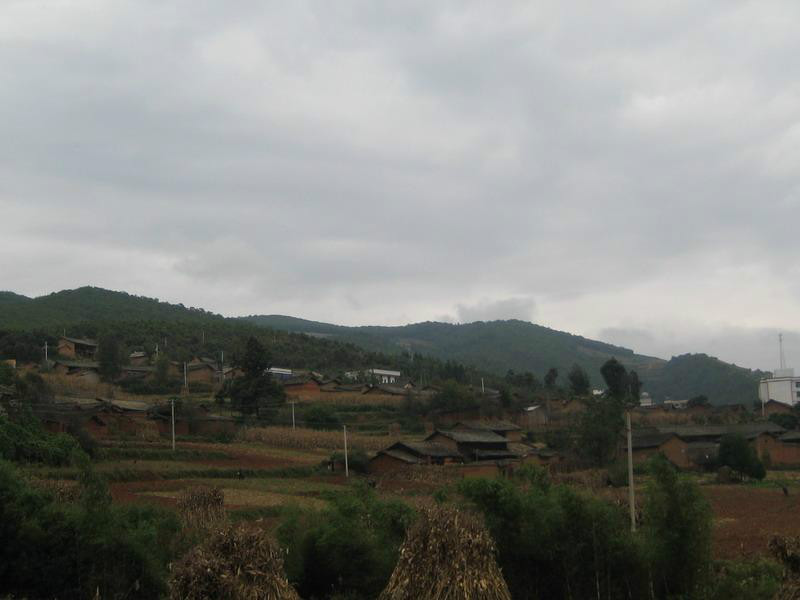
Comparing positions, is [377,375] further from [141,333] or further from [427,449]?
A: [427,449]

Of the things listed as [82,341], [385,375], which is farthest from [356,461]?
[385,375]

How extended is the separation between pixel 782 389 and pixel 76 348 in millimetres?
94154

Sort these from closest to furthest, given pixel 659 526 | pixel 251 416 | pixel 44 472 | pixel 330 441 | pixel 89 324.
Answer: pixel 659 526 → pixel 44 472 → pixel 330 441 → pixel 251 416 → pixel 89 324

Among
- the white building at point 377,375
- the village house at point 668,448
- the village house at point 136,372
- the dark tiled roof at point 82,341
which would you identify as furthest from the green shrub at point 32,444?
the white building at point 377,375

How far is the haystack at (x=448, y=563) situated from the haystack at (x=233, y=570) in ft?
7.06

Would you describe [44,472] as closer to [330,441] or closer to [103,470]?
[103,470]

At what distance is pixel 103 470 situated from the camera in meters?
41.1

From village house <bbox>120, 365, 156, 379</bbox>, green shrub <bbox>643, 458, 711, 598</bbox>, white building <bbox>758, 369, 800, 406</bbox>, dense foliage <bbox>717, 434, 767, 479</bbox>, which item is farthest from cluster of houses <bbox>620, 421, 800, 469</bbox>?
white building <bbox>758, 369, 800, 406</bbox>

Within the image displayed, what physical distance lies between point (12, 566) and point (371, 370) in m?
89.3

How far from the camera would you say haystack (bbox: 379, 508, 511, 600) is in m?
13.5

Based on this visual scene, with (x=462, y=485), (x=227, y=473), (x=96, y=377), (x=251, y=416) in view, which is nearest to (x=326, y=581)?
(x=462, y=485)

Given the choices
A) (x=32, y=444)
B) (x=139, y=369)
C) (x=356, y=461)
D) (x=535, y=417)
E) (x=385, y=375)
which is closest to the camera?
(x=32, y=444)

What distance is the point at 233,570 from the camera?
39.1 ft

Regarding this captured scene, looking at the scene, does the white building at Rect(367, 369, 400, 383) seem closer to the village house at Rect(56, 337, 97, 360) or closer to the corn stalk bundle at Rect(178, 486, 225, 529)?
the village house at Rect(56, 337, 97, 360)
